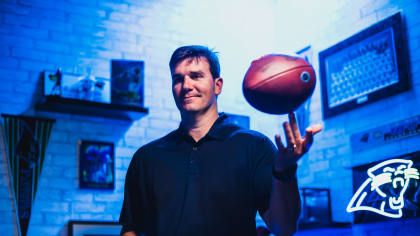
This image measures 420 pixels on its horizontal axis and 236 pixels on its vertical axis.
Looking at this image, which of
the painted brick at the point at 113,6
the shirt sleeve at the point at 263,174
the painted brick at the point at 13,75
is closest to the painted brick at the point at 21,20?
the painted brick at the point at 13,75

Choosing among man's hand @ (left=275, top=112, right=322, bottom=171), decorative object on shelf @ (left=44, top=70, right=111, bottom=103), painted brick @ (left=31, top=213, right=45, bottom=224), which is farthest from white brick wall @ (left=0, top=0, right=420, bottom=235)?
man's hand @ (left=275, top=112, right=322, bottom=171)

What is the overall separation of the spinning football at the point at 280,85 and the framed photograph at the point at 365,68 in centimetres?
274

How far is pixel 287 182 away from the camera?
167cm

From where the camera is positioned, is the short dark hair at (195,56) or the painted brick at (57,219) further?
the painted brick at (57,219)

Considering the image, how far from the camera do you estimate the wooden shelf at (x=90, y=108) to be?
439 centimetres

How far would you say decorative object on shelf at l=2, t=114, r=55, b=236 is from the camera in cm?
430

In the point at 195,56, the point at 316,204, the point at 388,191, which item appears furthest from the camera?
the point at 316,204

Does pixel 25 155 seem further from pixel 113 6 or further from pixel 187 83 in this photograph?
pixel 187 83

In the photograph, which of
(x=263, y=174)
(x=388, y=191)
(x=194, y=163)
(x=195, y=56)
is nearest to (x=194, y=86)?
(x=195, y=56)

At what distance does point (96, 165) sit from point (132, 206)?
263 centimetres

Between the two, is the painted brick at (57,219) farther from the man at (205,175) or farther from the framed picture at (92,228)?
the man at (205,175)

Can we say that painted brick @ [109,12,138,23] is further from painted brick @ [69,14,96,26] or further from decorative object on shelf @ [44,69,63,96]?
decorative object on shelf @ [44,69,63,96]

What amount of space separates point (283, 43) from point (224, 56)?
765mm

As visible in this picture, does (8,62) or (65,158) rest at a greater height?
(8,62)
